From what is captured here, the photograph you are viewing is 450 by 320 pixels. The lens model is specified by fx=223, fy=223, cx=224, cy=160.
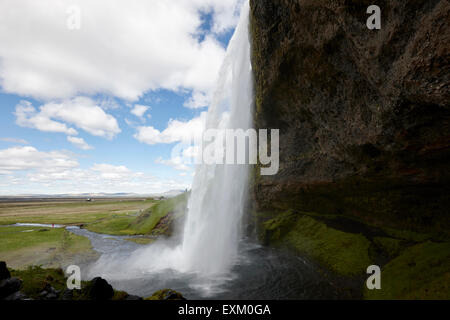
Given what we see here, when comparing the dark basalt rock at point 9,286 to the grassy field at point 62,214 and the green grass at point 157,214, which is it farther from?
the grassy field at point 62,214

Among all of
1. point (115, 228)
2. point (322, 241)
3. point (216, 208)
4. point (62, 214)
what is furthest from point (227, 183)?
point (62, 214)

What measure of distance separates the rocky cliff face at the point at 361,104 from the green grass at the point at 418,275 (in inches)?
87.2

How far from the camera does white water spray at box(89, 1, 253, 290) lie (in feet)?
77.2

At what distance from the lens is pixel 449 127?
10.2 m

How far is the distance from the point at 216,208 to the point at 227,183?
3.63 metres

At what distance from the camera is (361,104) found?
1405cm

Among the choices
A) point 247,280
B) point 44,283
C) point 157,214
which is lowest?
point 247,280

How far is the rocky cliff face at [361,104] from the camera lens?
9.64m

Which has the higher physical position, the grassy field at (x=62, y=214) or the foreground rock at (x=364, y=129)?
the foreground rock at (x=364, y=129)

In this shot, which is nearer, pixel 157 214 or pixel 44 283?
pixel 44 283

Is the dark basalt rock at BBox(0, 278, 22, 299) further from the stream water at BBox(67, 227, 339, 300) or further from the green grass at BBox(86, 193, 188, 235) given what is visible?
the green grass at BBox(86, 193, 188, 235)

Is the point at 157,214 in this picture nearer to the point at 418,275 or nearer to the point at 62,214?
the point at 418,275

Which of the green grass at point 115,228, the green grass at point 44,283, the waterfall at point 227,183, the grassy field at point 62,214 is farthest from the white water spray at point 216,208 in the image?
the grassy field at point 62,214
